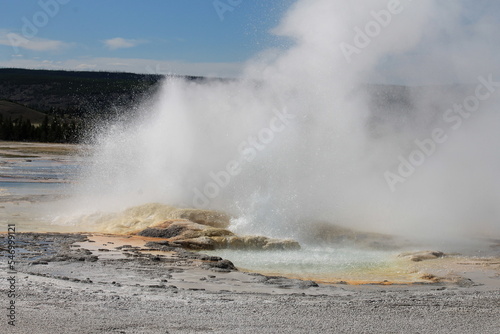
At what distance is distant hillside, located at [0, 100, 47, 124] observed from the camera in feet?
233

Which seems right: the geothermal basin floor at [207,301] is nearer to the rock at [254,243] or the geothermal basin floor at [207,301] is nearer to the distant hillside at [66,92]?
the rock at [254,243]

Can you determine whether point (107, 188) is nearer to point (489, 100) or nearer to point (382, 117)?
point (489, 100)

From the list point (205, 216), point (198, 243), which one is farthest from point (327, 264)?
point (205, 216)

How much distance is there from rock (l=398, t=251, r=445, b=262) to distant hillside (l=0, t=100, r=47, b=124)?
64.3 metres

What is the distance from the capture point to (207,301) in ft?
26.3

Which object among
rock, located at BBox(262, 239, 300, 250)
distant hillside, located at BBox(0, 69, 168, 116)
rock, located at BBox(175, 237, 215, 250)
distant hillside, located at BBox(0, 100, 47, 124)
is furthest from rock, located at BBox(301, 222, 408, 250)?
distant hillside, located at BBox(0, 69, 168, 116)

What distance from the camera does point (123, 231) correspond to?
47.0 feet

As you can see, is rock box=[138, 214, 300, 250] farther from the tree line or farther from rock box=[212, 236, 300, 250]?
the tree line

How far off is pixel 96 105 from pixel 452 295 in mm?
77898

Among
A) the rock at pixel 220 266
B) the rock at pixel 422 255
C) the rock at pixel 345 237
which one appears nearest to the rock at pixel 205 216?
the rock at pixel 345 237

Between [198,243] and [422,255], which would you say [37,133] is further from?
[422,255]

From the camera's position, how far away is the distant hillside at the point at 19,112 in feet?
233

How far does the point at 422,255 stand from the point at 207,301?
530cm

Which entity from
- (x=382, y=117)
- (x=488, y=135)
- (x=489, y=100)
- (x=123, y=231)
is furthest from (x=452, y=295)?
(x=382, y=117)
